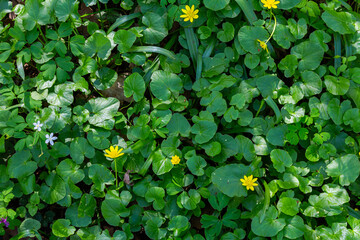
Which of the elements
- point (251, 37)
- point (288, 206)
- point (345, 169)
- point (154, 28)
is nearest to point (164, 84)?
point (154, 28)

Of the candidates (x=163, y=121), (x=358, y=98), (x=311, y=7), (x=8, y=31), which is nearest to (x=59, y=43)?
(x=8, y=31)

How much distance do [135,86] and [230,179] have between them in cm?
78

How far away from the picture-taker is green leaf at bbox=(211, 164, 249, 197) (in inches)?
78.6

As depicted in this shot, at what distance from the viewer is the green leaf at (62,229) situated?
205 cm

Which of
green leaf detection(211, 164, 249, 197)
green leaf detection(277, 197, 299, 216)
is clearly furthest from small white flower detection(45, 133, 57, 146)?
green leaf detection(277, 197, 299, 216)

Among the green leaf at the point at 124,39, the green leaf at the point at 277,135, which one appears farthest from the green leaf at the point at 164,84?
Answer: the green leaf at the point at 277,135

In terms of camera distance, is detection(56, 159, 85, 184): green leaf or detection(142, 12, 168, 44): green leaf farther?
detection(142, 12, 168, 44): green leaf

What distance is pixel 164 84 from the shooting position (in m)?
2.17

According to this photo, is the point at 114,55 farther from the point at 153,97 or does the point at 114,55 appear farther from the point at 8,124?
the point at 8,124

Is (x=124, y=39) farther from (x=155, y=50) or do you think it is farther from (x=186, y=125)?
(x=186, y=125)

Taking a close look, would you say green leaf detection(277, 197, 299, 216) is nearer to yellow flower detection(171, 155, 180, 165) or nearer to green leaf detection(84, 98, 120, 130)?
yellow flower detection(171, 155, 180, 165)

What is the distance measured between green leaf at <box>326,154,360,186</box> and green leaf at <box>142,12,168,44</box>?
4.16 ft

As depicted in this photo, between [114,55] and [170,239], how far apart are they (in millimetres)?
1261

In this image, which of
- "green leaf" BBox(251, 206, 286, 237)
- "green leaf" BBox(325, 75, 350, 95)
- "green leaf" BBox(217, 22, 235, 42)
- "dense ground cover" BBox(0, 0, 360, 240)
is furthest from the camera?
"green leaf" BBox(217, 22, 235, 42)
